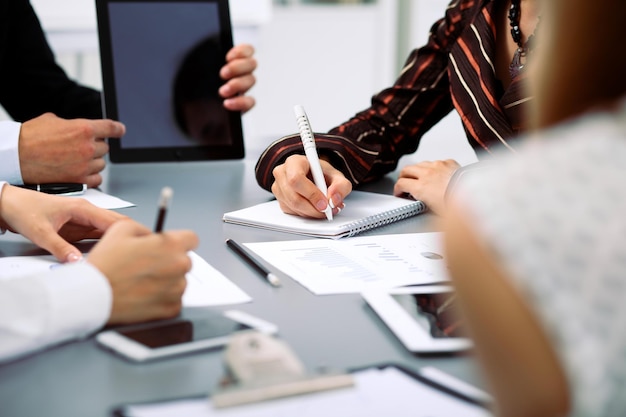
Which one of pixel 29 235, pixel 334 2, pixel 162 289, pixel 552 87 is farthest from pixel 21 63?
pixel 334 2

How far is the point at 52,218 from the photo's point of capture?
0.91 metres

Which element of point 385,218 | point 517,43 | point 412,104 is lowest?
point 385,218

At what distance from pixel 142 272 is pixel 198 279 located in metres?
0.13

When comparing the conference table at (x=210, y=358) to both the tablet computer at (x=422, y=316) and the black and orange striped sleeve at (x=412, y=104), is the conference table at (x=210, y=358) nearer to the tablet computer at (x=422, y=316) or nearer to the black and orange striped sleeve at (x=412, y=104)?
the tablet computer at (x=422, y=316)

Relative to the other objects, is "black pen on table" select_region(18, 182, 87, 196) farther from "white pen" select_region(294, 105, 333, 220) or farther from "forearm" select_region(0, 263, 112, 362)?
"forearm" select_region(0, 263, 112, 362)

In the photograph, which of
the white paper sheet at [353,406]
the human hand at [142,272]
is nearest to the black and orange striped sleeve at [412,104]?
the human hand at [142,272]

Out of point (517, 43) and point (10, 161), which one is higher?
point (517, 43)

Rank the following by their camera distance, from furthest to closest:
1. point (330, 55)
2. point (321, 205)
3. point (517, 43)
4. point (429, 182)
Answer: point (330, 55) < point (517, 43) < point (429, 182) < point (321, 205)

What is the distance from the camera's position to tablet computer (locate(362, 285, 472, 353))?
65 centimetres

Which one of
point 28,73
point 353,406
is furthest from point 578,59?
point 28,73

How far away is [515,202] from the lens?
1.23 ft

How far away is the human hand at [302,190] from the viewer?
3.41 feet

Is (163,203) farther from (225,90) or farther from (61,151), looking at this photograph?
(225,90)

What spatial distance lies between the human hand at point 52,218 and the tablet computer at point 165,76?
49cm
